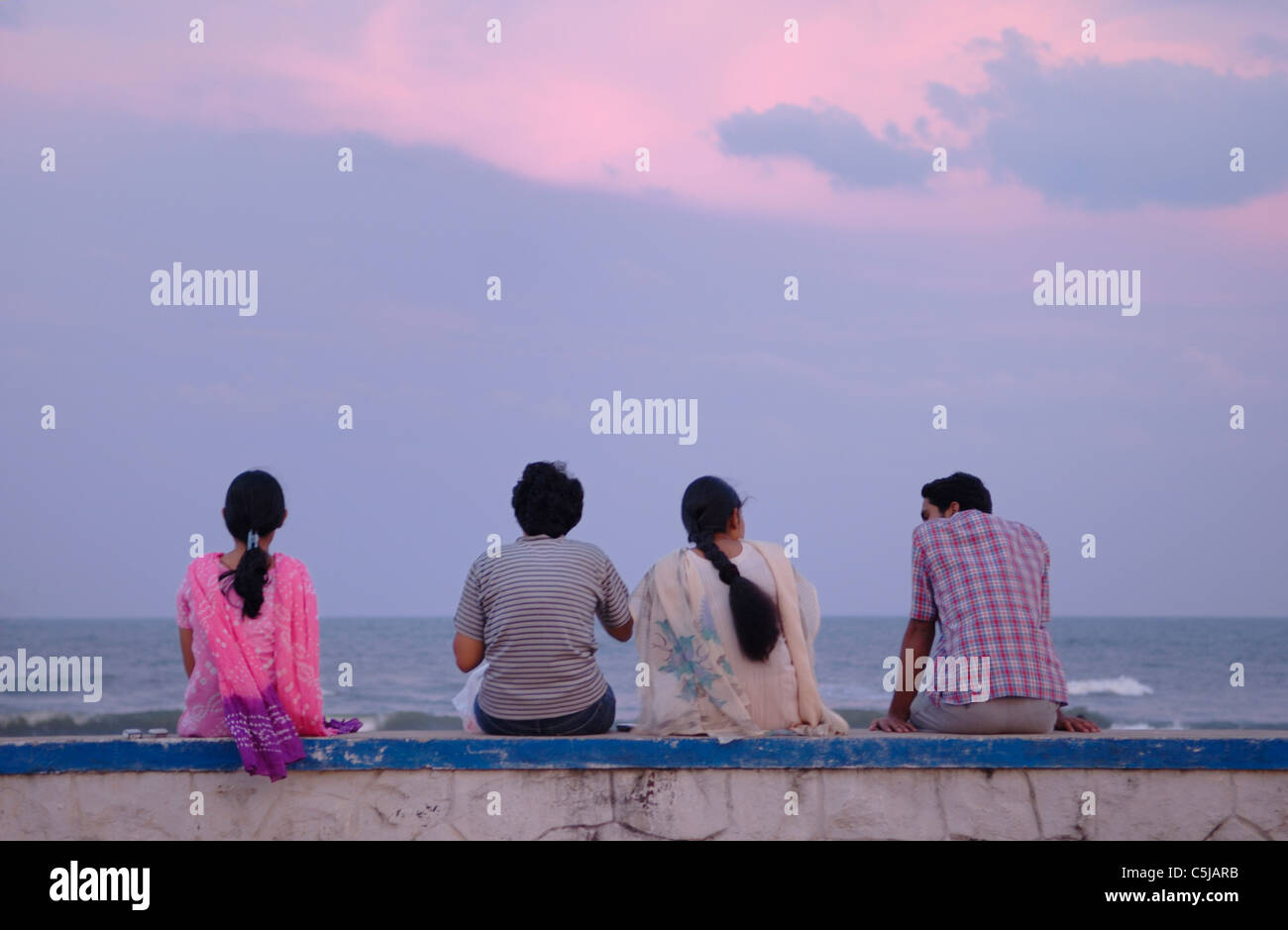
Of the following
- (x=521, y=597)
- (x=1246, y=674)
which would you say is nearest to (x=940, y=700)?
(x=521, y=597)

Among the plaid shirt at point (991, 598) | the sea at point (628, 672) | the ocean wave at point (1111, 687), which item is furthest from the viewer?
the ocean wave at point (1111, 687)

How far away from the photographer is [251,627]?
12.4 feet

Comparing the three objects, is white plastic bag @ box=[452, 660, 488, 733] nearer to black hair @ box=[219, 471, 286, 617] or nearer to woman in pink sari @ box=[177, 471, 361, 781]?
woman in pink sari @ box=[177, 471, 361, 781]

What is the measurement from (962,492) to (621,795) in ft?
5.22

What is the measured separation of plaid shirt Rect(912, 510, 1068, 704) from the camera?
3812mm

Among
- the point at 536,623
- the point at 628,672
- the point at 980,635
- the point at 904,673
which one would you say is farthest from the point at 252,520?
the point at 628,672

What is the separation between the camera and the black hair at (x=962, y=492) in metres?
4.28

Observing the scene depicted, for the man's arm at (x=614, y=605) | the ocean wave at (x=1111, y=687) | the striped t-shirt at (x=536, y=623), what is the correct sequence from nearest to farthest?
the striped t-shirt at (x=536, y=623) → the man's arm at (x=614, y=605) → the ocean wave at (x=1111, y=687)

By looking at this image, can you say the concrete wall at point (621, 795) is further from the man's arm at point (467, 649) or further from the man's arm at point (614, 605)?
the man's arm at point (614, 605)

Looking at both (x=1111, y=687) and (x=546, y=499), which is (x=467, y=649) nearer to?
(x=546, y=499)

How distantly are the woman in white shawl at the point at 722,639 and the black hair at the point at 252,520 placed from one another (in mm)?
1154

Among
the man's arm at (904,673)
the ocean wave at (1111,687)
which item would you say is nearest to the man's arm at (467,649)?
the man's arm at (904,673)
